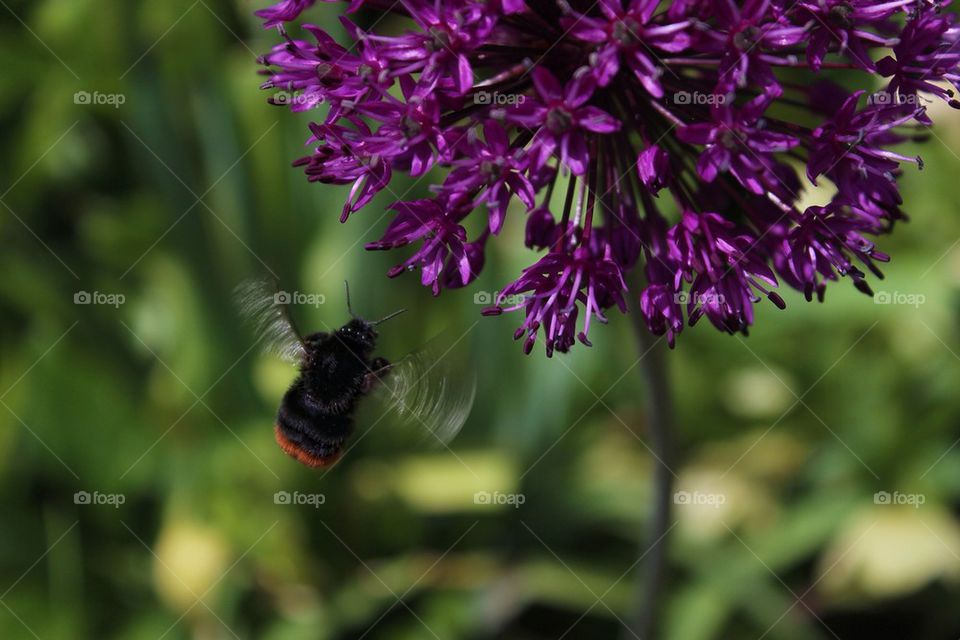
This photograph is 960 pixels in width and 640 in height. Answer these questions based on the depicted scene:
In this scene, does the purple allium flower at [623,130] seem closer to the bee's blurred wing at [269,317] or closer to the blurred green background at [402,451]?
the bee's blurred wing at [269,317]

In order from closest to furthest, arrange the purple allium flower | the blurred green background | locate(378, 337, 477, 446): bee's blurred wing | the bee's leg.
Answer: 1. the purple allium flower
2. locate(378, 337, 477, 446): bee's blurred wing
3. the bee's leg
4. the blurred green background

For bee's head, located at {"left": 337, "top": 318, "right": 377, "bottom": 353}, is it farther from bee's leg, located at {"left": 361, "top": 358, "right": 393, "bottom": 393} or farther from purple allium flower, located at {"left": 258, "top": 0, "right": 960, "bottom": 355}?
purple allium flower, located at {"left": 258, "top": 0, "right": 960, "bottom": 355}

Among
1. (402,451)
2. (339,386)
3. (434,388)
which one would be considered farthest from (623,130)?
(402,451)

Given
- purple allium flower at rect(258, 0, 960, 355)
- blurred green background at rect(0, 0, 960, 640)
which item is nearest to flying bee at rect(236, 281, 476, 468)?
purple allium flower at rect(258, 0, 960, 355)

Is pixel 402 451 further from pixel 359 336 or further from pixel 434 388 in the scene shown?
pixel 434 388

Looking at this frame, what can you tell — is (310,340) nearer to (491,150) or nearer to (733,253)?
(491,150)

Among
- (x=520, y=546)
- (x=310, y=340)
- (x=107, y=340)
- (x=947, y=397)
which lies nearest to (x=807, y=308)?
(x=947, y=397)

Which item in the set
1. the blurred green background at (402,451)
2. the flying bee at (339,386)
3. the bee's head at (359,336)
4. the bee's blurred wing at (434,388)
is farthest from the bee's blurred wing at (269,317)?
the blurred green background at (402,451)
